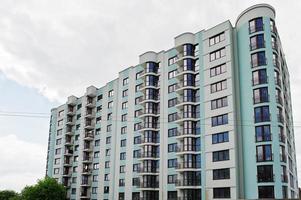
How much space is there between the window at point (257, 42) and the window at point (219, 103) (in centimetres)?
880

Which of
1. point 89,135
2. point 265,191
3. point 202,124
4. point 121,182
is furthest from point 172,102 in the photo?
point 89,135

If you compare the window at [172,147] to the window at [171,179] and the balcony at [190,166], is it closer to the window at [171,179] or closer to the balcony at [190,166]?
the window at [171,179]

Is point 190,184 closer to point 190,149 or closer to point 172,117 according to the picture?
point 190,149

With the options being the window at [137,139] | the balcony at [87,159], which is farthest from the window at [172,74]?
the balcony at [87,159]

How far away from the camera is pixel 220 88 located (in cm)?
5075

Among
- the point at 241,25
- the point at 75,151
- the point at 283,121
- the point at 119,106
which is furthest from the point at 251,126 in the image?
the point at 75,151

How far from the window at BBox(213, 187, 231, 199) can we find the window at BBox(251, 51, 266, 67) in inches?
725

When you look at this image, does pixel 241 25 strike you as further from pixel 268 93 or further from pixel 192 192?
pixel 192 192

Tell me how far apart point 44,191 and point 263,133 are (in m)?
46.3

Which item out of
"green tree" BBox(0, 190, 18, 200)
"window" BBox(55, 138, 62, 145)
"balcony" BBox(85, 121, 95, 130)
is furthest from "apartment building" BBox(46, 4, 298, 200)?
"green tree" BBox(0, 190, 18, 200)

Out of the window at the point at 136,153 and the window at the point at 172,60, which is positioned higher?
the window at the point at 172,60

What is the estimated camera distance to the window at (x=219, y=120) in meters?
48.7

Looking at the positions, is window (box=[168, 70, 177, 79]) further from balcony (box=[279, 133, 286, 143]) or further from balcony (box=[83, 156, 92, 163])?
balcony (box=[83, 156, 92, 163])

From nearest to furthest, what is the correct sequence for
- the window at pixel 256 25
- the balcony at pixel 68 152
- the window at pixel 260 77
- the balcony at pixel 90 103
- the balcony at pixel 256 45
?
the window at pixel 260 77
the balcony at pixel 256 45
the window at pixel 256 25
the balcony at pixel 90 103
the balcony at pixel 68 152
